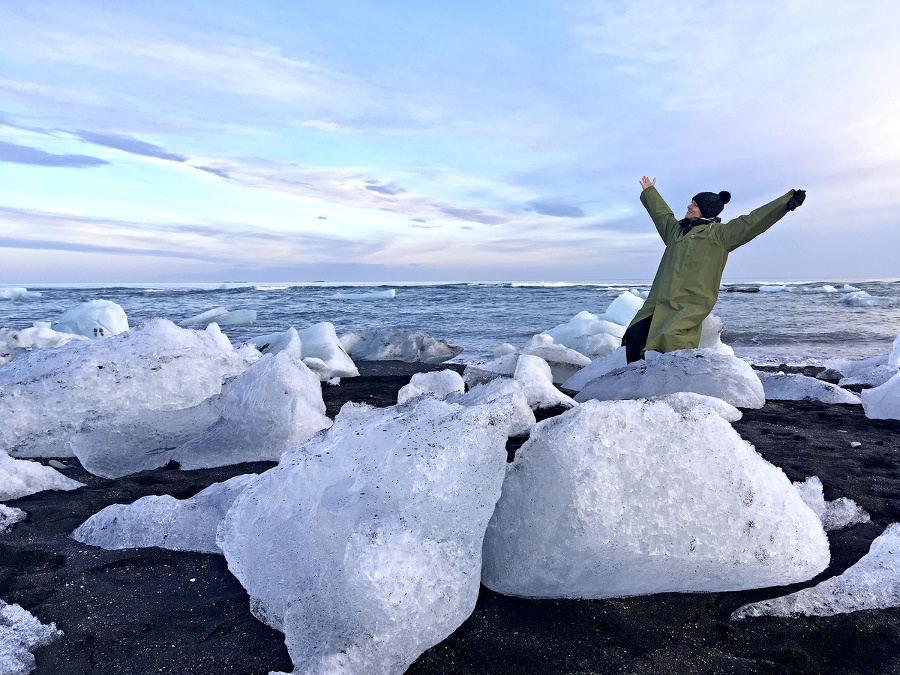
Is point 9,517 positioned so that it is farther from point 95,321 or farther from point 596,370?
point 95,321

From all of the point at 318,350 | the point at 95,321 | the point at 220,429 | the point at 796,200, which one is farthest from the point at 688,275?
the point at 95,321

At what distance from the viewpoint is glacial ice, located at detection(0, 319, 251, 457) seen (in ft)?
9.97

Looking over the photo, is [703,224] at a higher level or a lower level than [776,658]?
higher

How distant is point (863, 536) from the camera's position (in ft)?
6.01

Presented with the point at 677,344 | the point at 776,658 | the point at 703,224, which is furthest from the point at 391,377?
the point at 776,658

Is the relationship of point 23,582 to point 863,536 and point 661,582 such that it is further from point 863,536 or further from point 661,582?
point 863,536

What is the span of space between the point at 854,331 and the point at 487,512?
1135cm

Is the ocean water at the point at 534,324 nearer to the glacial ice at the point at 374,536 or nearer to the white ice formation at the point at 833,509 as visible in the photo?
the white ice formation at the point at 833,509

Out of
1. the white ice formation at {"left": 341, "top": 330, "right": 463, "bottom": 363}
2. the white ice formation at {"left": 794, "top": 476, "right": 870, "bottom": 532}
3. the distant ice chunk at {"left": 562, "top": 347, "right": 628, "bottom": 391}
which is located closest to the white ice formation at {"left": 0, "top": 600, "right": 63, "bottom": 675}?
the white ice formation at {"left": 794, "top": 476, "right": 870, "bottom": 532}

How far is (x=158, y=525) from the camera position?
1887 millimetres

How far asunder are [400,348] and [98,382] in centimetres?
412

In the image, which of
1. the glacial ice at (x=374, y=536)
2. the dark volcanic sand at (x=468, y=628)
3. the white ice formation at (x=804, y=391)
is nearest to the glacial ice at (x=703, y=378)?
the white ice formation at (x=804, y=391)

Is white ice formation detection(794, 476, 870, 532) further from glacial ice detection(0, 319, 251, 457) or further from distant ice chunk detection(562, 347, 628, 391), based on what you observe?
glacial ice detection(0, 319, 251, 457)

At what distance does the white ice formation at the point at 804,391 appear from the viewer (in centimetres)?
402
